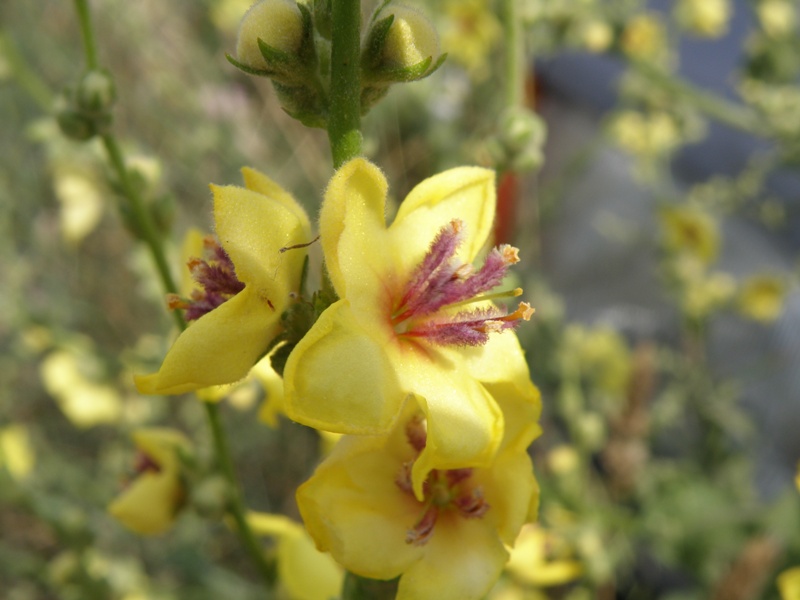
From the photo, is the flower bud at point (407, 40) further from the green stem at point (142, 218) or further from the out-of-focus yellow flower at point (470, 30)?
the out-of-focus yellow flower at point (470, 30)

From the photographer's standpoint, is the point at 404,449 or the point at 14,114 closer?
the point at 404,449

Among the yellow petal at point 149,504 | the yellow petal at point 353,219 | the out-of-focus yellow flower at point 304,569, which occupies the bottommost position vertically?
the out-of-focus yellow flower at point 304,569

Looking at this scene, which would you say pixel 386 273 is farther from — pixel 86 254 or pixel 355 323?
pixel 86 254

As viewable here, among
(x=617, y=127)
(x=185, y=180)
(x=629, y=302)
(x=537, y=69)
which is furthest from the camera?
(x=537, y=69)

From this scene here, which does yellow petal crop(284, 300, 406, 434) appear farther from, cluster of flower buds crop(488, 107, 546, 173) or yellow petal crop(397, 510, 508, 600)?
cluster of flower buds crop(488, 107, 546, 173)

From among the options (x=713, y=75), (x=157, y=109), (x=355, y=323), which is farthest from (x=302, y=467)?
(x=355, y=323)

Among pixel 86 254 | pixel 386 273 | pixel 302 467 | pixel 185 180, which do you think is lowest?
pixel 302 467

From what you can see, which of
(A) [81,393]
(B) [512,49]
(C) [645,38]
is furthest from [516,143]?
(C) [645,38]

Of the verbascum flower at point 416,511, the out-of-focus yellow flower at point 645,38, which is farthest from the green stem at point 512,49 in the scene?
the out-of-focus yellow flower at point 645,38
